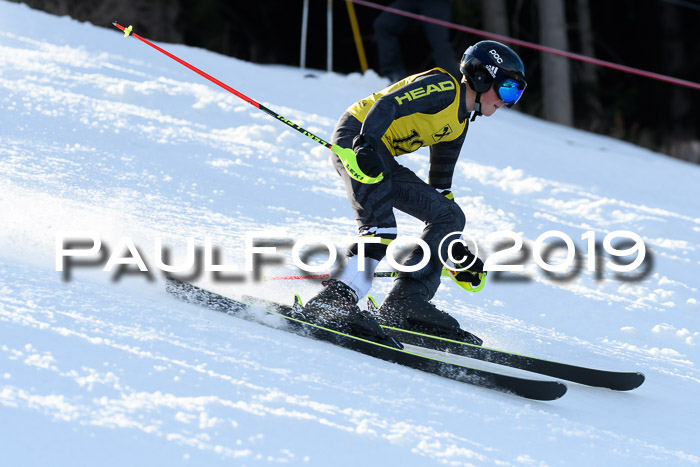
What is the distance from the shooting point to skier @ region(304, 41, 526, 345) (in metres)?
3.43

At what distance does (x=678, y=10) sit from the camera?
1706 centimetres

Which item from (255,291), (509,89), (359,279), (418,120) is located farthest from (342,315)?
(509,89)

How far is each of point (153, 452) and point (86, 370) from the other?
47 centimetres

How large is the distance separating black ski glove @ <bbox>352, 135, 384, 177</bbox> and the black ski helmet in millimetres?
584

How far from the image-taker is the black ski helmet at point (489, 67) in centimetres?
349

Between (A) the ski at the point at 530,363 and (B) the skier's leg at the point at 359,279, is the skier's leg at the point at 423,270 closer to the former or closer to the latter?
(A) the ski at the point at 530,363

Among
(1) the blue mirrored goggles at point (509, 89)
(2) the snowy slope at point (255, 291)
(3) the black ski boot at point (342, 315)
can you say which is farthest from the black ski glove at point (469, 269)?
(1) the blue mirrored goggles at point (509, 89)

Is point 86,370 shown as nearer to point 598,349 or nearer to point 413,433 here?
point 413,433

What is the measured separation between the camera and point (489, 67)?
3486mm

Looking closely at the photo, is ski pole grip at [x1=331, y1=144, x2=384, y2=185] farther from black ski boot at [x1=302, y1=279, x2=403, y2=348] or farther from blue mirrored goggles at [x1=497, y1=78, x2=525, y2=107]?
blue mirrored goggles at [x1=497, y1=78, x2=525, y2=107]

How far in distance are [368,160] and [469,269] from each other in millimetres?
876

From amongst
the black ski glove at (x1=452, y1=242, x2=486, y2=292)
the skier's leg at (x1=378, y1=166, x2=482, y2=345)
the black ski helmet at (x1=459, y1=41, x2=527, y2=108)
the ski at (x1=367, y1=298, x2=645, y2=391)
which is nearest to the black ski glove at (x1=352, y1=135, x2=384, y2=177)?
the skier's leg at (x1=378, y1=166, x2=482, y2=345)

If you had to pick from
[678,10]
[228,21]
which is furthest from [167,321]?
[678,10]

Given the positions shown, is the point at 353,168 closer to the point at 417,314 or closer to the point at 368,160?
the point at 368,160
